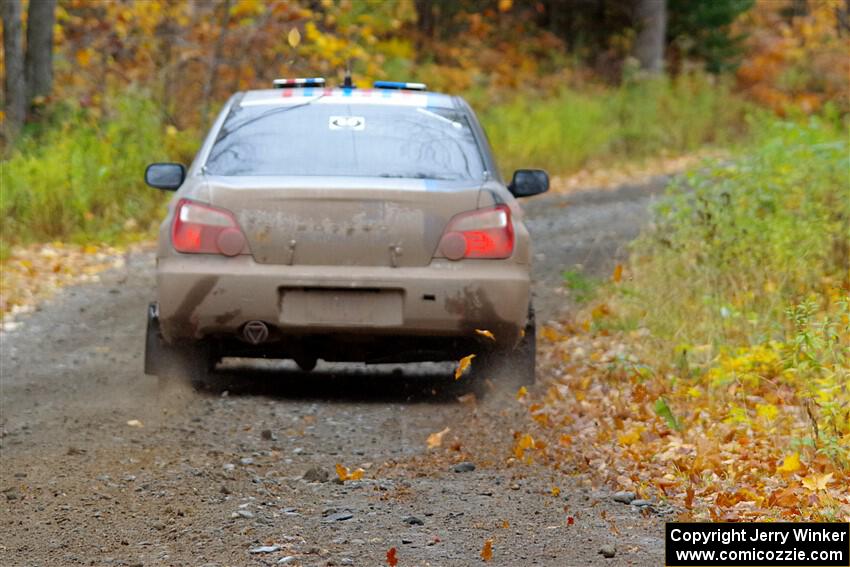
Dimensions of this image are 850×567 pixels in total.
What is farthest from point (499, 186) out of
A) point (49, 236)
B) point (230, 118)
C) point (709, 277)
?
point (49, 236)

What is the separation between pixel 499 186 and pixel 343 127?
0.92 meters

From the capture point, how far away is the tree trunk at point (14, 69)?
16547mm

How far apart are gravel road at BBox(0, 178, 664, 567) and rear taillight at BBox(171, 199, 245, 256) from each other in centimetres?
82

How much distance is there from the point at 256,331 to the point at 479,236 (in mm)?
1179

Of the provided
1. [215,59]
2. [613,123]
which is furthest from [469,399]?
[613,123]

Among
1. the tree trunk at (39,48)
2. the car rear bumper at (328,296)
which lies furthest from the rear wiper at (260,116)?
the tree trunk at (39,48)

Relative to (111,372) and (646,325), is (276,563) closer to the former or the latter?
(111,372)

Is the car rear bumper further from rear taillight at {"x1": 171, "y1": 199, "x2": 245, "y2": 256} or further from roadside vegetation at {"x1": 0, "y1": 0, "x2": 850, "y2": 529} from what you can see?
roadside vegetation at {"x1": 0, "y1": 0, "x2": 850, "y2": 529}

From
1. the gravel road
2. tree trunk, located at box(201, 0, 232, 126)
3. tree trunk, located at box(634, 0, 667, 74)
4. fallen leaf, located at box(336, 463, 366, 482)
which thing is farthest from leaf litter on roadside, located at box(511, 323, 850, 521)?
tree trunk, located at box(634, 0, 667, 74)

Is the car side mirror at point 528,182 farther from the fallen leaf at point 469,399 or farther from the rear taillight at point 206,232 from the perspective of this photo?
the rear taillight at point 206,232

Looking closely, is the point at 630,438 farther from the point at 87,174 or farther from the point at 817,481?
the point at 87,174

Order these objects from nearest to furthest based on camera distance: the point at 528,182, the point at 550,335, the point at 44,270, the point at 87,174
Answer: the point at 528,182 → the point at 550,335 → the point at 44,270 → the point at 87,174

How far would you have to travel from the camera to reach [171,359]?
7.91 metres

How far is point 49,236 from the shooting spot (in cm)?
1394
